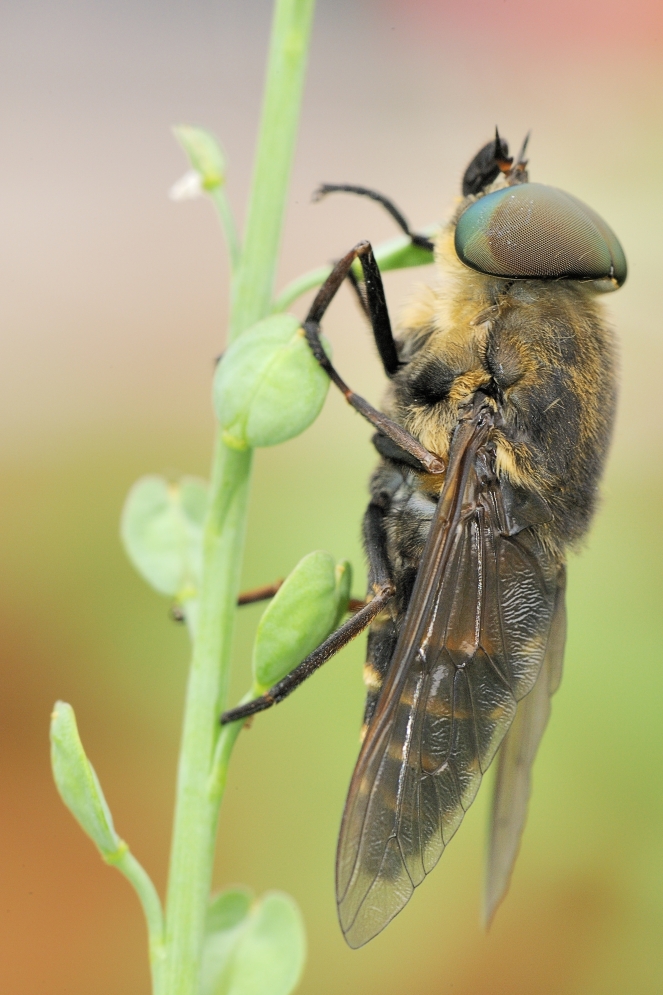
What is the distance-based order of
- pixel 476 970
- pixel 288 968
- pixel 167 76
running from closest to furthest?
pixel 288 968, pixel 476 970, pixel 167 76

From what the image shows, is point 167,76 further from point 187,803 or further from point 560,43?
point 187,803

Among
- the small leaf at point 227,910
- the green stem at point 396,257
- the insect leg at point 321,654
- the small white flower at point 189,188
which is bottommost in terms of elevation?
the small leaf at point 227,910

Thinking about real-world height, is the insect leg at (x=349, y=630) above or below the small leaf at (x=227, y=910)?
above

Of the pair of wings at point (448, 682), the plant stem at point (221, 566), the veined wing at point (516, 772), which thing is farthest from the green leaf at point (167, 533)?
the veined wing at point (516, 772)

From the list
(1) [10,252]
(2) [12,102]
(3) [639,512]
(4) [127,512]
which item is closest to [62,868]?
(4) [127,512]

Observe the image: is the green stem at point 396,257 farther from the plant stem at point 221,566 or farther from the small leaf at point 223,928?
the small leaf at point 223,928
